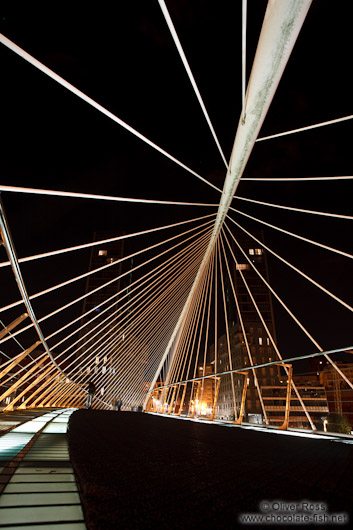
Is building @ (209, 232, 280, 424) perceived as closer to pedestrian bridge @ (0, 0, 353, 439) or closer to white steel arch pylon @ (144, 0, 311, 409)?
pedestrian bridge @ (0, 0, 353, 439)

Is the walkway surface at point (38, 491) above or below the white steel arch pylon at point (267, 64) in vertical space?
below

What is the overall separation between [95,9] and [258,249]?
242 ft

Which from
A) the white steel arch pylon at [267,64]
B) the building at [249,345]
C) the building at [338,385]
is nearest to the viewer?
the white steel arch pylon at [267,64]

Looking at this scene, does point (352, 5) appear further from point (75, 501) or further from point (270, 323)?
point (270, 323)

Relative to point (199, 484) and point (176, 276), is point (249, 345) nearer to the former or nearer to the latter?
point (176, 276)

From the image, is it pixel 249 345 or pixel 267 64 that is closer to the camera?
pixel 267 64

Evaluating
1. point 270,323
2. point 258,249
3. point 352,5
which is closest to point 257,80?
point 352,5

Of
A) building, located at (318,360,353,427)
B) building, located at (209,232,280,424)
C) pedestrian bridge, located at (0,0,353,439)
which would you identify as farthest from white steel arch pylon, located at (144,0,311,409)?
building, located at (209,232,280,424)

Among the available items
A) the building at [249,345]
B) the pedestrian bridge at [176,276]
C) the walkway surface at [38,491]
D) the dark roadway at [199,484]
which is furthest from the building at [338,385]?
the building at [249,345]

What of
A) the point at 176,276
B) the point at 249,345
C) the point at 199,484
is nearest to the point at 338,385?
the point at 176,276

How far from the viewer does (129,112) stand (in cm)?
706

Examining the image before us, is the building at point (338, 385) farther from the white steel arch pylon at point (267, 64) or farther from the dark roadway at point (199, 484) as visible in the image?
the dark roadway at point (199, 484)

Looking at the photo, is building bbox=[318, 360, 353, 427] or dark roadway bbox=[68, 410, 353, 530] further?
building bbox=[318, 360, 353, 427]

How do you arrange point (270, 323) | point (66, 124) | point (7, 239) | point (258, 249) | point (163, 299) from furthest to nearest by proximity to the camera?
point (258, 249)
point (270, 323)
point (163, 299)
point (66, 124)
point (7, 239)
